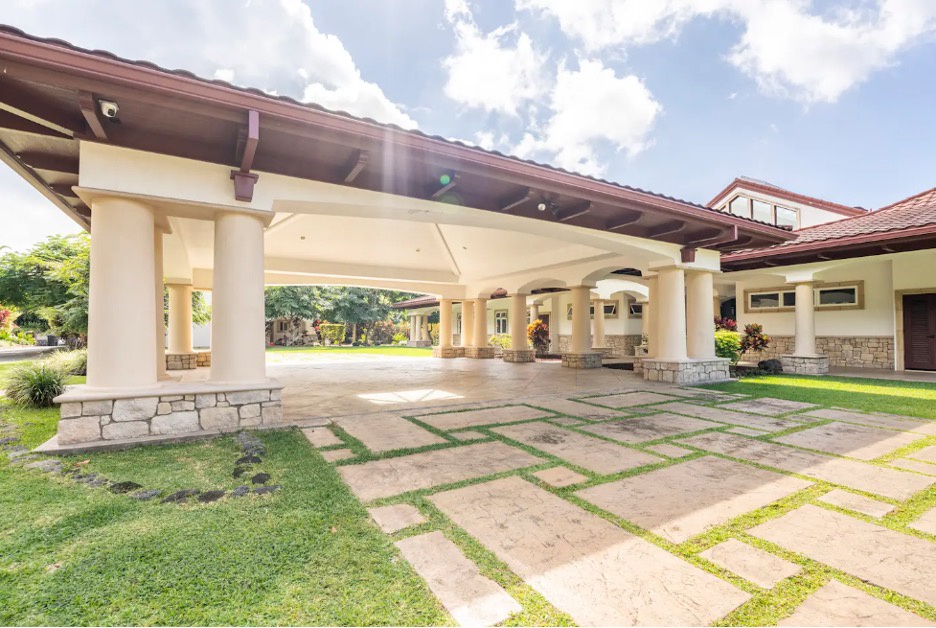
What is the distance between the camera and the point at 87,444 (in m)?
3.86

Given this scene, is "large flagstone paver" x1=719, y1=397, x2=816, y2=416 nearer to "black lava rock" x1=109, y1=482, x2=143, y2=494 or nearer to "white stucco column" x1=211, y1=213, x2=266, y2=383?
"white stucco column" x1=211, y1=213, x2=266, y2=383

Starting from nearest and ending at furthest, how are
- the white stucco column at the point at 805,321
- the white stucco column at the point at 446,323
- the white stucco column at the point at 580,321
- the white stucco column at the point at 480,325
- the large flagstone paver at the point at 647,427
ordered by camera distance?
the large flagstone paver at the point at 647,427
the white stucco column at the point at 805,321
the white stucco column at the point at 580,321
the white stucco column at the point at 480,325
the white stucco column at the point at 446,323

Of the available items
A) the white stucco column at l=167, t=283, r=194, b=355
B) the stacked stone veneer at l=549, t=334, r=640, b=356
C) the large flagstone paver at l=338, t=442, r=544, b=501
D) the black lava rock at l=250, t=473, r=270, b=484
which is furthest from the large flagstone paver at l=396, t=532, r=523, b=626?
the stacked stone veneer at l=549, t=334, r=640, b=356

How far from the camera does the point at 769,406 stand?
616 cm

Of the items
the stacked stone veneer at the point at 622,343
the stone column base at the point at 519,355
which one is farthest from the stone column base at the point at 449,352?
the stacked stone veneer at the point at 622,343

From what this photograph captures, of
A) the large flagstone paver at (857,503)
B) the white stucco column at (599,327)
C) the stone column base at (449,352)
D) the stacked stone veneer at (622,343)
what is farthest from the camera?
the stacked stone veneer at (622,343)

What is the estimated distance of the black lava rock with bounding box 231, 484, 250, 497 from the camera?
2.85 metres

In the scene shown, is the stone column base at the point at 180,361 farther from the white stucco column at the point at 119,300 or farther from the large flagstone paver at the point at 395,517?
the large flagstone paver at the point at 395,517

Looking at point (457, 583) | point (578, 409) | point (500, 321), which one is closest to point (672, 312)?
point (578, 409)

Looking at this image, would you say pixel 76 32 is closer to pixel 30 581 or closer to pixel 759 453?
pixel 30 581

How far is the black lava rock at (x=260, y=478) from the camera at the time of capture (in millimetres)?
3098

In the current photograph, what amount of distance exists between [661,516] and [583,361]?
1040 centimetres

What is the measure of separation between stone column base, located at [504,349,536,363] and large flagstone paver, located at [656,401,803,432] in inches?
346

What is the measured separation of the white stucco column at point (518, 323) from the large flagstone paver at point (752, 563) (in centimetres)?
1309
